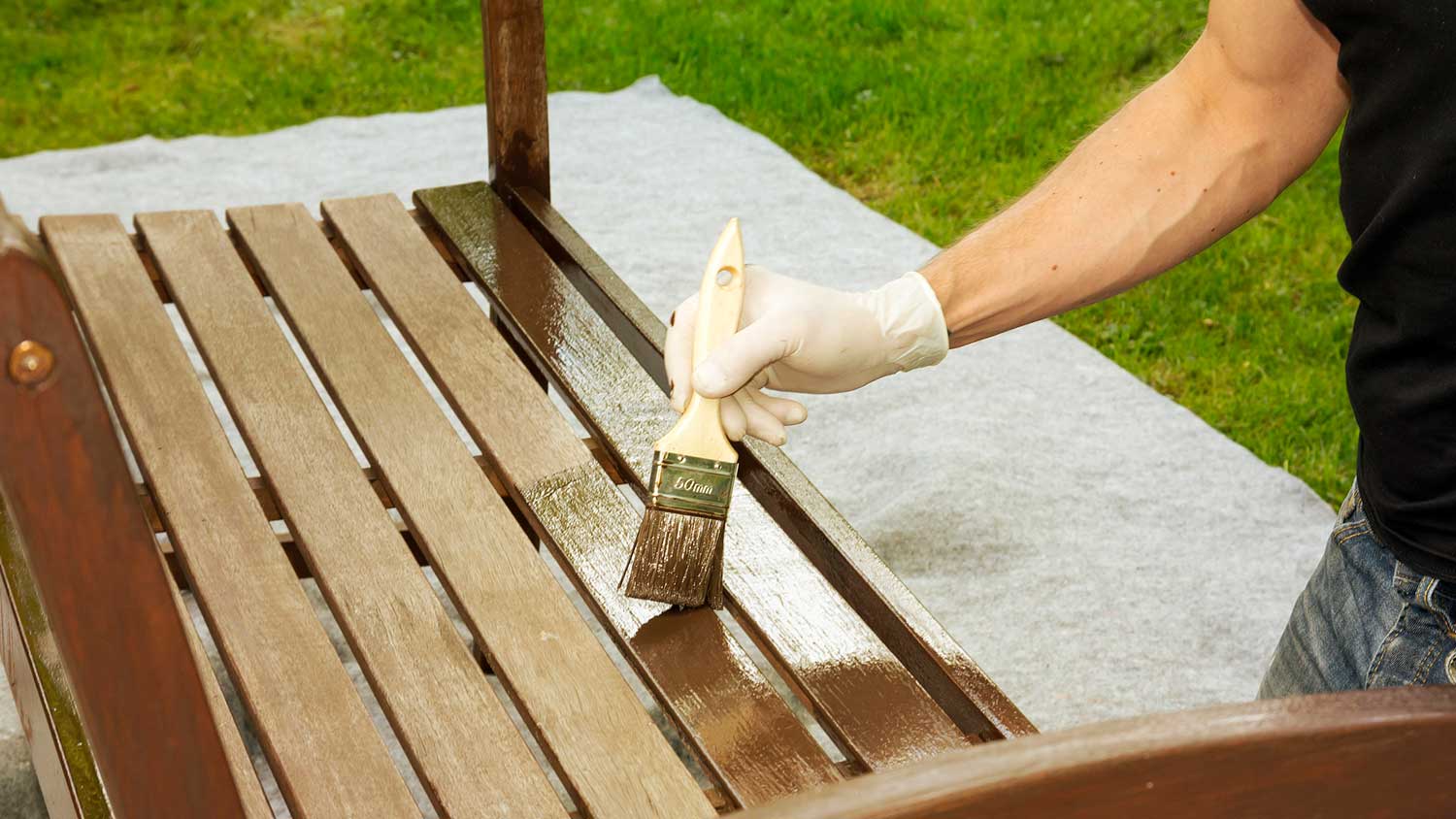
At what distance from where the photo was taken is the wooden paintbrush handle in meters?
1.30

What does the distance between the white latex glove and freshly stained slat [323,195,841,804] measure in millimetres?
177

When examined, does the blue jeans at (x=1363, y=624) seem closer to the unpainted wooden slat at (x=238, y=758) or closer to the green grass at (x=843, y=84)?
the unpainted wooden slat at (x=238, y=758)

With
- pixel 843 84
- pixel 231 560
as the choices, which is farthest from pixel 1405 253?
pixel 843 84

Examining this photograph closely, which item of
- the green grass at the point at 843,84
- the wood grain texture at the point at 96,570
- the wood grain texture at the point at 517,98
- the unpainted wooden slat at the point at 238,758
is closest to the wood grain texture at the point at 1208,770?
the wood grain texture at the point at 96,570

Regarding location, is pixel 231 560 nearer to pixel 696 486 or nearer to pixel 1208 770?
pixel 696 486

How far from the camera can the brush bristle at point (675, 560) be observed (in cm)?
129

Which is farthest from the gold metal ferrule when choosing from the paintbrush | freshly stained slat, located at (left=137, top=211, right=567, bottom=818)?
freshly stained slat, located at (left=137, top=211, right=567, bottom=818)

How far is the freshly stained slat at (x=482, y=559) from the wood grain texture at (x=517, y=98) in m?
0.34

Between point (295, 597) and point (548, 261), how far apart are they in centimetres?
75

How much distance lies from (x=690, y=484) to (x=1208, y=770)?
57cm

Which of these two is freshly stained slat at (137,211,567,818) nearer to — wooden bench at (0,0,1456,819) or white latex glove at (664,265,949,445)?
wooden bench at (0,0,1456,819)

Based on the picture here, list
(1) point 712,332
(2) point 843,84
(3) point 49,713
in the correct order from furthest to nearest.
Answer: (2) point 843,84, (1) point 712,332, (3) point 49,713

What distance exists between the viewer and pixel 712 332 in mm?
1342

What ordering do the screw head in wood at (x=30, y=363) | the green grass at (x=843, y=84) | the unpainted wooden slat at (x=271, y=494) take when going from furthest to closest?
the green grass at (x=843, y=84) → the unpainted wooden slat at (x=271, y=494) → the screw head in wood at (x=30, y=363)
